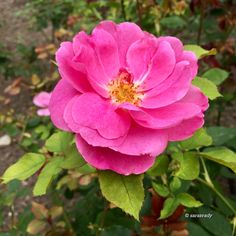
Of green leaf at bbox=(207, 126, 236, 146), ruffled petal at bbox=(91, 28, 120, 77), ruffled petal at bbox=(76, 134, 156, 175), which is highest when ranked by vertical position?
ruffled petal at bbox=(91, 28, 120, 77)

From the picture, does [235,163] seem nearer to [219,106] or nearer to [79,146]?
[79,146]

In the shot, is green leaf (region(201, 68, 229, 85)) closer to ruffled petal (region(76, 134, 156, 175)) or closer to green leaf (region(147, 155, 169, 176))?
green leaf (region(147, 155, 169, 176))

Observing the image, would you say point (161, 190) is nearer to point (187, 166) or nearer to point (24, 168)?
point (187, 166)

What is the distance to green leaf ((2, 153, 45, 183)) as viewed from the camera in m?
0.74

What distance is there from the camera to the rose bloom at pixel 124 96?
2.03ft

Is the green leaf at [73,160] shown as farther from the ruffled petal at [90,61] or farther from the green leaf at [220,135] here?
the green leaf at [220,135]

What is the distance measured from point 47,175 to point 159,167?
185mm

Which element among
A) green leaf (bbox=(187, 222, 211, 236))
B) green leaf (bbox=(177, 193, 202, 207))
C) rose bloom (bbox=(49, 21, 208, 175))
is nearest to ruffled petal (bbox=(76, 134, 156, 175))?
rose bloom (bbox=(49, 21, 208, 175))

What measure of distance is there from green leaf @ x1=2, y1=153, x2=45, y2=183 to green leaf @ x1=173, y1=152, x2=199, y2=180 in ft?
0.75

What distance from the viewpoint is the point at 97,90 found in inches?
27.0

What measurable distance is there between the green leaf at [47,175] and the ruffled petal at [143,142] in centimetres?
16

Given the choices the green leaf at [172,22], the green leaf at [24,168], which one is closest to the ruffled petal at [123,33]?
the green leaf at [24,168]

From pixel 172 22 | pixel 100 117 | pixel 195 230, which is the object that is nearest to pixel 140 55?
pixel 100 117

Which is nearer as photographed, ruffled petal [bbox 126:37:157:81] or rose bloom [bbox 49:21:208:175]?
rose bloom [bbox 49:21:208:175]
